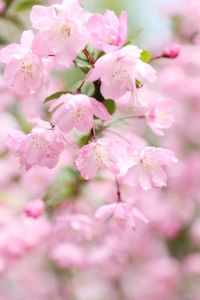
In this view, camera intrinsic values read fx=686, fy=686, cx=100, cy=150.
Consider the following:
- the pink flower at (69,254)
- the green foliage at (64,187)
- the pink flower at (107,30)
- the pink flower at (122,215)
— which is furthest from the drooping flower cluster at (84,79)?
the pink flower at (69,254)

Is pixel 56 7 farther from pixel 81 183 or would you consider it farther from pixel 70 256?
pixel 70 256

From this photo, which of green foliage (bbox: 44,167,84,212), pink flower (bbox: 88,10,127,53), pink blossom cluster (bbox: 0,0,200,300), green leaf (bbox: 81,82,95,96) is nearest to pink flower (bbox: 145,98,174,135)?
pink blossom cluster (bbox: 0,0,200,300)

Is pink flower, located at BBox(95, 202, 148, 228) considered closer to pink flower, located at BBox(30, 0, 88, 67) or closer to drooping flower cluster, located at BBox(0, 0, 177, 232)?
drooping flower cluster, located at BBox(0, 0, 177, 232)

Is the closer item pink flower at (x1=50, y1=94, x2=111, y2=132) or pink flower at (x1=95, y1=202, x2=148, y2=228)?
pink flower at (x1=50, y1=94, x2=111, y2=132)

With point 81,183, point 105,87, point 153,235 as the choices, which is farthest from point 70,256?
point 105,87

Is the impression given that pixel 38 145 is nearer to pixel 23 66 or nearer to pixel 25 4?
pixel 23 66
